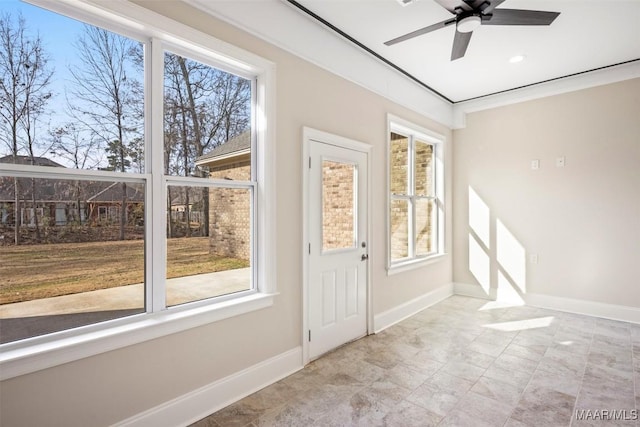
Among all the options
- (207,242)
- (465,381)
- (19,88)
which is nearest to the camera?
(19,88)

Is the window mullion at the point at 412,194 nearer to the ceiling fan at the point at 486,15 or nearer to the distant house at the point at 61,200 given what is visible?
the ceiling fan at the point at 486,15

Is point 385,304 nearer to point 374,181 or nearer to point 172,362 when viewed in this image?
point 374,181

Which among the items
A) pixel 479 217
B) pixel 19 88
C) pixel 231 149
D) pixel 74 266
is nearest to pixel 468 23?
pixel 231 149

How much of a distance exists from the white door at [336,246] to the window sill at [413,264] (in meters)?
0.54

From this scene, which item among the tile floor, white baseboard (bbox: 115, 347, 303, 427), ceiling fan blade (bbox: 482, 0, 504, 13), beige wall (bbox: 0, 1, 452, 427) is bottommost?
the tile floor

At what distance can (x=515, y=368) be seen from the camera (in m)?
→ 2.76

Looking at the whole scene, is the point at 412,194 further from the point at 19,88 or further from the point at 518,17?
the point at 19,88

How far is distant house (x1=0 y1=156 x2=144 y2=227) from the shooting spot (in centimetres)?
160

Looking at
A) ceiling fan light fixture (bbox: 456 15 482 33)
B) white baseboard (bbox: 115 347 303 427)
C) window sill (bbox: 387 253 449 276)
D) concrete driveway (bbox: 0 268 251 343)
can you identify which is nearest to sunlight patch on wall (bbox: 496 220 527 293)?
window sill (bbox: 387 253 449 276)

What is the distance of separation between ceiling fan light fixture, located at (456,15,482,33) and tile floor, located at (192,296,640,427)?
2.72 m

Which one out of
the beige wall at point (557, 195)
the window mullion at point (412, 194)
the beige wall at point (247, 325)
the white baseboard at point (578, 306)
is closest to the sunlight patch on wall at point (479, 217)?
the beige wall at point (557, 195)

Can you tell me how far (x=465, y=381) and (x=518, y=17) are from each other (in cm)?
276

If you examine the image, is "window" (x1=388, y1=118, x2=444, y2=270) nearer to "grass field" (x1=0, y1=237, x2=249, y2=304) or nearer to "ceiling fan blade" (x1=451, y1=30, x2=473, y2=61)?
"ceiling fan blade" (x1=451, y1=30, x2=473, y2=61)

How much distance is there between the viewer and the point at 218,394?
2.22m
